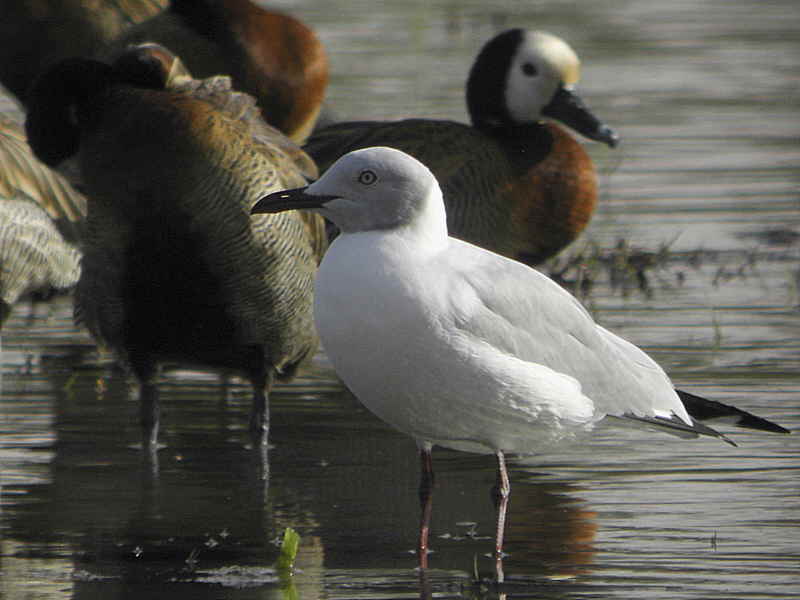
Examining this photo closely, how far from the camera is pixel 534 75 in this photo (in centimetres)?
1059

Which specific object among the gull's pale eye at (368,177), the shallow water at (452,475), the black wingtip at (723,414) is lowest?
the shallow water at (452,475)

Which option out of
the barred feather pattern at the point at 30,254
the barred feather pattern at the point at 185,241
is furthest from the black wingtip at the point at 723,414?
the barred feather pattern at the point at 30,254

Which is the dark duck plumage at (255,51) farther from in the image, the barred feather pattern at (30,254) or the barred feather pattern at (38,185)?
the barred feather pattern at (30,254)

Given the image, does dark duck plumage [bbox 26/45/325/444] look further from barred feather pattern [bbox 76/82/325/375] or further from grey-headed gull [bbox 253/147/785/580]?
grey-headed gull [bbox 253/147/785/580]

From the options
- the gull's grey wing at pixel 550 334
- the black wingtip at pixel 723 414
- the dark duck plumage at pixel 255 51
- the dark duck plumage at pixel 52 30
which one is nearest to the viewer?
the gull's grey wing at pixel 550 334

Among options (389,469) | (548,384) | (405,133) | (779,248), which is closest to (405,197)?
(548,384)

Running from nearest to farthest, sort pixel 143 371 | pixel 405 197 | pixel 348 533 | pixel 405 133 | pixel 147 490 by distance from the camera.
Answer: pixel 405 197
pixel 348 533
pixel 147 490
pixel 143 371
pixel 405 133

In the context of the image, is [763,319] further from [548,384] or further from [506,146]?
[548,384]

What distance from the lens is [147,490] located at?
24.2 feet

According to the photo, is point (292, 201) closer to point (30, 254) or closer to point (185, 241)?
point (185, 241)

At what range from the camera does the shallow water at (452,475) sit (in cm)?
615

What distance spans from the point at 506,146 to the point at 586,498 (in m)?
3.71

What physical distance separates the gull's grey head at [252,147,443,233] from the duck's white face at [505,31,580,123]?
4440 mm

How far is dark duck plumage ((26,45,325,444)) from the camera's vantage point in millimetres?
7508
